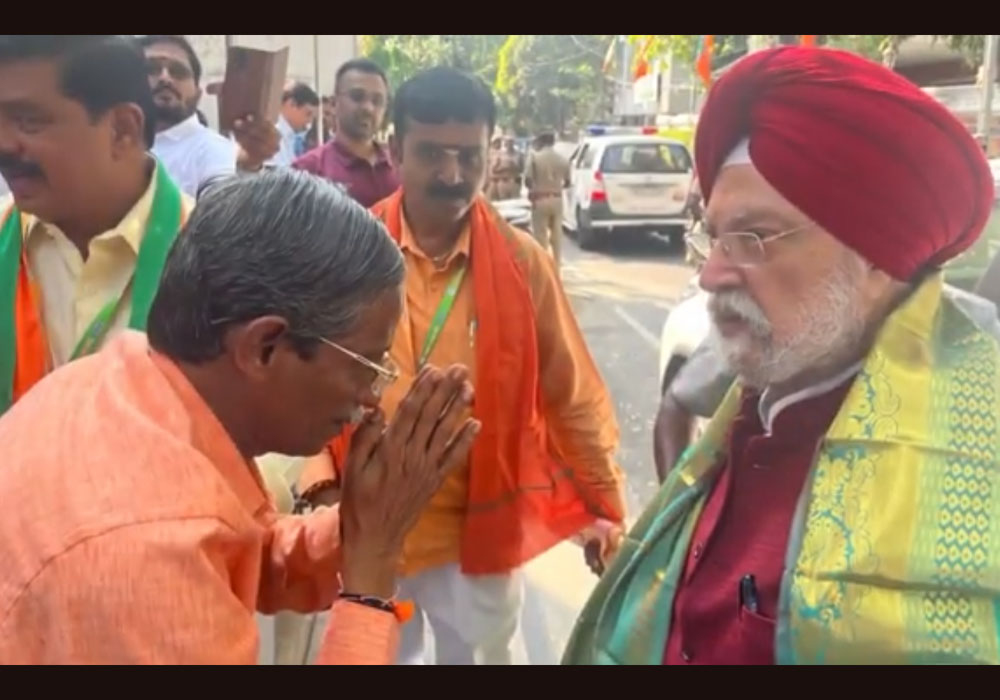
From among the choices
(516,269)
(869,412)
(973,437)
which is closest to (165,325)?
(869,412)

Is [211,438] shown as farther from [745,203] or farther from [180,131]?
[180,131]

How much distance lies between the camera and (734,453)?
155cm

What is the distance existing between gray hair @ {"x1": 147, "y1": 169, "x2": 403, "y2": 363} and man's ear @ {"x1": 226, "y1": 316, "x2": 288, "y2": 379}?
1 cm

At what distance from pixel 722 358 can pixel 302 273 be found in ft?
2.20

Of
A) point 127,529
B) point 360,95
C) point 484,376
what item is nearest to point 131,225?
point 484,376

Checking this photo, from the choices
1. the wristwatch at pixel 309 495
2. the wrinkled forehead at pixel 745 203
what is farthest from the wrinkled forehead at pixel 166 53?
the wrinkled forehead at pixel 745 203

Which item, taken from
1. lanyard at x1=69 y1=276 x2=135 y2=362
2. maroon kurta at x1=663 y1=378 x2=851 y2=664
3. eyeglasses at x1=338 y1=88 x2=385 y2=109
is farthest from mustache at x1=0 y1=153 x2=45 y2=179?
eyeglasses at x1=338 y1=88 x2=385 y2=109

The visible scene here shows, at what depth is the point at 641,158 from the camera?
1289 cm

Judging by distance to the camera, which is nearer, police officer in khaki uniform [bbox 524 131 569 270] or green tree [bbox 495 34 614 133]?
police officer in khaki uniform [bbox 524 131 569 270]

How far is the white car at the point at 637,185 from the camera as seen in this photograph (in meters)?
12.6

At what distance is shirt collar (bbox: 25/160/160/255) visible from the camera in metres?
1.99

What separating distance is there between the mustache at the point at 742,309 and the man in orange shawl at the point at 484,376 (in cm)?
91

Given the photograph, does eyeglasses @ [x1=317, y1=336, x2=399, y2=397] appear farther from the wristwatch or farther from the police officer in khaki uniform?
the police officer in khaki uniform

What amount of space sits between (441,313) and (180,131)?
1585 millimetres
